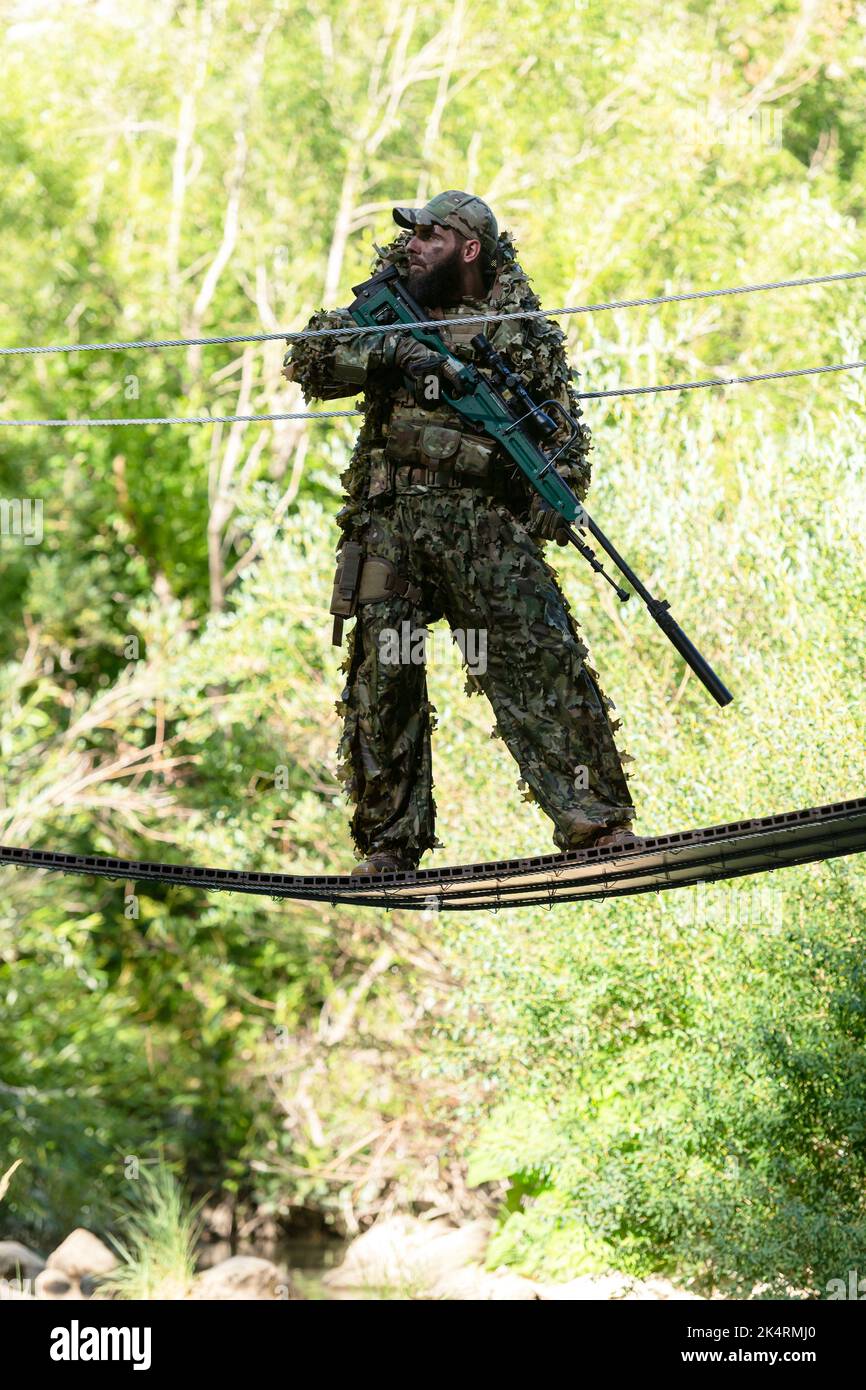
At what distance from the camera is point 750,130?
2102 centimetres

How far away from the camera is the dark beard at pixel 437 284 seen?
6.73 meters

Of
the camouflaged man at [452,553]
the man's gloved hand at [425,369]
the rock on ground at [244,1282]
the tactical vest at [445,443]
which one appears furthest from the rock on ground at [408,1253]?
the man's gloved hand at [425,369]

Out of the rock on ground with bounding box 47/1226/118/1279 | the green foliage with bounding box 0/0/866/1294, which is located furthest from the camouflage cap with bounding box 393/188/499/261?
the rock on ground with bounding box 47/1226/118/1279

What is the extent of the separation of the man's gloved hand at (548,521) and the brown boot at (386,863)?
1.16 metres

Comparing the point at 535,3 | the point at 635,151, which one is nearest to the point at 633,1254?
the point at 635,151

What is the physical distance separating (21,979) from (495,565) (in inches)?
475

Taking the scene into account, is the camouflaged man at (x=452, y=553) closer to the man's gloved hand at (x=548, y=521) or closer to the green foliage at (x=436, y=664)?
the man's gloved hand at (x=548, y=521)

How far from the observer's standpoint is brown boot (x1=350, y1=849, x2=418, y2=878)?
6.77 m

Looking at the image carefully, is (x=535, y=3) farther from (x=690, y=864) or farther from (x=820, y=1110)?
(x=690, y=864)
